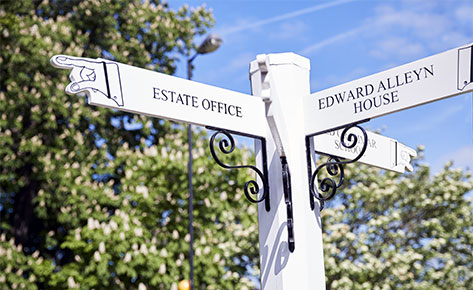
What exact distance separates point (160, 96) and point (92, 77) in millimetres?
285

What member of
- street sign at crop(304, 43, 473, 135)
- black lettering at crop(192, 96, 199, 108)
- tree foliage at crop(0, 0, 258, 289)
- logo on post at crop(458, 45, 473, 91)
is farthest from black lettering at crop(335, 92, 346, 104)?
tree foliage at crop(0, 0, 258, 289)

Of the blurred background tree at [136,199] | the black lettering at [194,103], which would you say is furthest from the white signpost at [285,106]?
the blurred background tree at [136,199]

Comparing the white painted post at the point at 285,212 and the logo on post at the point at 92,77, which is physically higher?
the logo on post at the point at 92,77

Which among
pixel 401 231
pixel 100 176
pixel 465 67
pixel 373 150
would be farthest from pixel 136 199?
pixel 465 67

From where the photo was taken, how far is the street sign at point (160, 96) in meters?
2.46

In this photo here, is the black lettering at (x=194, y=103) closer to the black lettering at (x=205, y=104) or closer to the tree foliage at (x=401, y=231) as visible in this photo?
the black lettering at (x=205, y=104)

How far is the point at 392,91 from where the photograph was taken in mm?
2645

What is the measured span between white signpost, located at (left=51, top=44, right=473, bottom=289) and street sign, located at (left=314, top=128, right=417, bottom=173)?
41 millimetres

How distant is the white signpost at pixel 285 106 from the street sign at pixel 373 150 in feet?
0.14

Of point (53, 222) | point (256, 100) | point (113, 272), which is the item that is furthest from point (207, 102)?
point (53, 222)

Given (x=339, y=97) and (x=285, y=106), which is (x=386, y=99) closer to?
(x=339, y=97)

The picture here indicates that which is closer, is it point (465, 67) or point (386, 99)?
point (465, 67)

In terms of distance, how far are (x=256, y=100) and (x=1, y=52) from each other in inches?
A: 434

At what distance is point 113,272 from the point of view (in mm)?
11016
